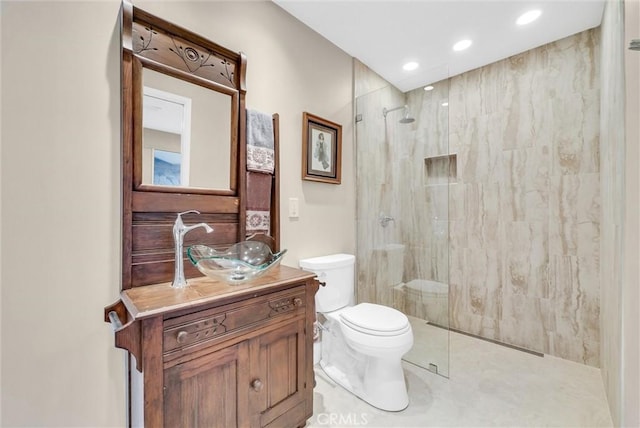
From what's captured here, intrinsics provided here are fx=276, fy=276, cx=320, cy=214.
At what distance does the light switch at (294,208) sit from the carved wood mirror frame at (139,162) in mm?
389

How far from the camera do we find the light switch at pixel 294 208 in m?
1.83

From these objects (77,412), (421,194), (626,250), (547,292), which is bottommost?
(77,412)

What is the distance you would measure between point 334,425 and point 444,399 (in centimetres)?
69

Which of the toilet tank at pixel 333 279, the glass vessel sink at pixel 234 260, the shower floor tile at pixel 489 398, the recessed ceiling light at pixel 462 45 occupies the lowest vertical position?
the shower floor tile at pixel 489 398

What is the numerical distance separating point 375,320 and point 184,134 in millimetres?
1456

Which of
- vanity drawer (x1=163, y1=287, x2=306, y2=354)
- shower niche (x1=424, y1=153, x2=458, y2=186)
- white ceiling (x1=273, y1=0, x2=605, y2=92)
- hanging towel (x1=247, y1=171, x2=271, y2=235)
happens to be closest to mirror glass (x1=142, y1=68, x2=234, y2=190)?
hanging towel (x1=247, y1=171, x2=271, y2=235)

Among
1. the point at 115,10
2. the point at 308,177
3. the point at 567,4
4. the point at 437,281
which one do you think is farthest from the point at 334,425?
the point at 567,4

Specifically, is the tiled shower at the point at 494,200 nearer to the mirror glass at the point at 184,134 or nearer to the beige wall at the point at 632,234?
the beige wall at the point at 632,234

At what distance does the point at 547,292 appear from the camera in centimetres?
213

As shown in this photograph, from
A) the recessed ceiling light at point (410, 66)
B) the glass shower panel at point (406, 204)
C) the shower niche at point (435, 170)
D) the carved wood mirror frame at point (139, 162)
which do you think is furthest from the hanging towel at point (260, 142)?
the recessed ceiling light at point (410, 66)

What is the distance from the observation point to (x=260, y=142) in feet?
5.21

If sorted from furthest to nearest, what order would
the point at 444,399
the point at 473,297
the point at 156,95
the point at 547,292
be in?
the point at 473,297
the point at 547,292
the point at 444,399
the point at 156,95

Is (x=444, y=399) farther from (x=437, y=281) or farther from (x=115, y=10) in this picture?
(x=115, y=10)

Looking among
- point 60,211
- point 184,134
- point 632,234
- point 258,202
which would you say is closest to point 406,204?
point 258,202
